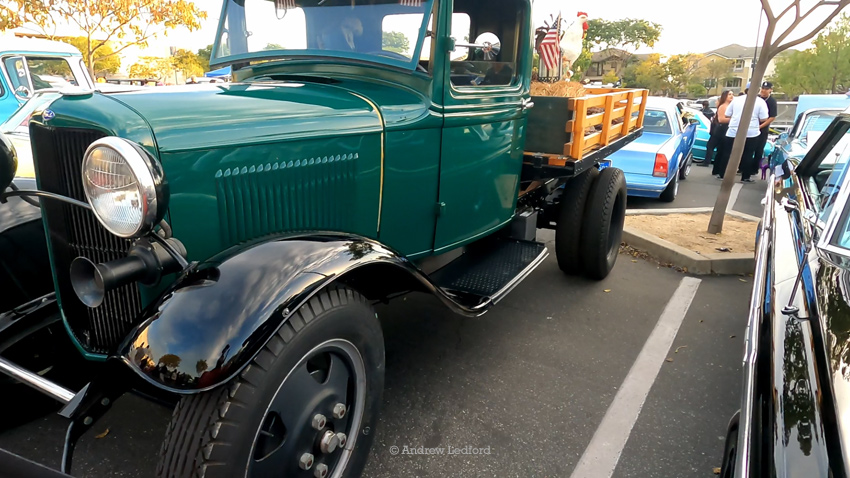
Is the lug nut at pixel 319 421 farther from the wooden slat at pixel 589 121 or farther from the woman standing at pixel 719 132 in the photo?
the woman standing at pixel 719 132

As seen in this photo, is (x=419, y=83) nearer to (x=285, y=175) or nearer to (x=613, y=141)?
(x=285, y=175)

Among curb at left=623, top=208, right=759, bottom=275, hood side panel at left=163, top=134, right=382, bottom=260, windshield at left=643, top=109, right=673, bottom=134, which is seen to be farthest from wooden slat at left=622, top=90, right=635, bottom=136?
windshield at left=643, top=109, right=673, bottom=134

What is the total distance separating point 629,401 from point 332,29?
2400 mm

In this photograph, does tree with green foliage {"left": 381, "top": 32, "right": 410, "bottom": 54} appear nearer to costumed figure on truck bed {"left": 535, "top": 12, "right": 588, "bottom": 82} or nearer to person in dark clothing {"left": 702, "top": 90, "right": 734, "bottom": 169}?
costumed figure on truck bed {"left": 535, "top": 12, "right": 588, "bottom": 82}

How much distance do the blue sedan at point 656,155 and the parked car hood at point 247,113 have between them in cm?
557

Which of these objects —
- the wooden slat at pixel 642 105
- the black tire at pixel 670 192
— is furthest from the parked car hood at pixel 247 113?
the black tire at pixel 670 192

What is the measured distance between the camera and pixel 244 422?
4.99 ft

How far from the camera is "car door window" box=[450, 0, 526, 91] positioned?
3.16 m

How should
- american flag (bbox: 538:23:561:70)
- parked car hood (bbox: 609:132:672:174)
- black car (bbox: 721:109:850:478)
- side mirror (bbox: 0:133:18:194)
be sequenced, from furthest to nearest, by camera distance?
parked car hood (bbox: 609:132:672:174), american flag (bbox: 538:23:561:70), side mirror (bbox: 0:133:18:194), black car (bbox: 721:109:850:478)

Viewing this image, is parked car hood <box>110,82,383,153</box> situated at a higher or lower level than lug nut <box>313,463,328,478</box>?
higher

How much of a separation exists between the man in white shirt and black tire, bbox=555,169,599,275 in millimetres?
5423

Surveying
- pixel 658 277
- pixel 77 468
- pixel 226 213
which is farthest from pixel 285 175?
pixel 658 277

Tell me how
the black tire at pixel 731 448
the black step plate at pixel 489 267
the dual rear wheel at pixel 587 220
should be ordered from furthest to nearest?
1. the dual rear wheel at pixel 587 220
2. the black step plate at pixel 489 267
3. the black tire at pixel 731 448

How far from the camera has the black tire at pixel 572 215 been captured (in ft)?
13.4
